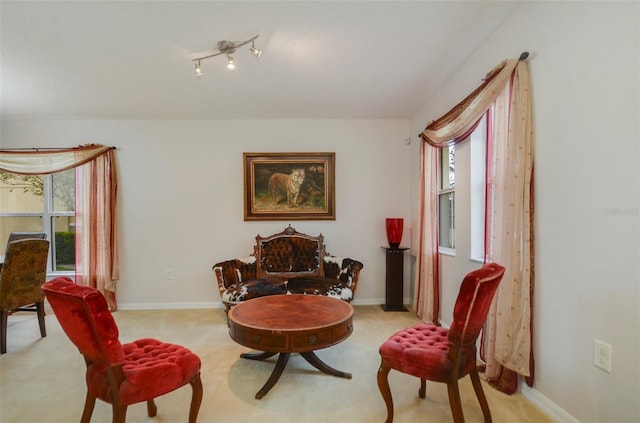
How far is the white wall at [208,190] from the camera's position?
4.16 m

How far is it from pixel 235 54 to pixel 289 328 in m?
2.26

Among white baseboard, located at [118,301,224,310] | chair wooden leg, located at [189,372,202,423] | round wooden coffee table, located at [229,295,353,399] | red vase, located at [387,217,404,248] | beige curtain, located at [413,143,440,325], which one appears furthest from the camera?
white baseboard, located at [118,301,224,310]

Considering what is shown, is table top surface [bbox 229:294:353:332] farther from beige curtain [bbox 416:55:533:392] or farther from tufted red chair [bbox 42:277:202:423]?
beige curtain [bbox 416:55:533:392]

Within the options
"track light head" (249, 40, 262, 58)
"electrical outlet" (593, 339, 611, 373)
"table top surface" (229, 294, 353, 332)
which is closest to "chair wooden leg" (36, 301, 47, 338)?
"table top surface" (229, 294, 353, 332)

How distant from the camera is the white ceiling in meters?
2.06

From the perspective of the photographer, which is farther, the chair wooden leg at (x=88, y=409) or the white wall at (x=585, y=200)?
the chair wooden leg at (x=88, y=409)

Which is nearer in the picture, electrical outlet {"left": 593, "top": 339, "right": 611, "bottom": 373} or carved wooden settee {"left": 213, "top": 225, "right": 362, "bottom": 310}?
electrical outlet {"left": 593, "top": 339, "right": 611, "bottom": 373}

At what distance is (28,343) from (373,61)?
14.1 ft

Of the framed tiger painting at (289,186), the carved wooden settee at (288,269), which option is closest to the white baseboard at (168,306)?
the carved wooden settee at (288,269)

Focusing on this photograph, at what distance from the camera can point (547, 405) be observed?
72.1 inches

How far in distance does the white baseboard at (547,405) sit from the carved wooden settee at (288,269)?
1.73 metres

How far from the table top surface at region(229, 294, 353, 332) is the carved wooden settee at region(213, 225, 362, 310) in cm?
74

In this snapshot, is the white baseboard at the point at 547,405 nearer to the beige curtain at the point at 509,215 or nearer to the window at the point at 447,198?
the beige curtain at the point at 509,215

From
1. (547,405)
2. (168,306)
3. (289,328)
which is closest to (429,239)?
(547,405)
